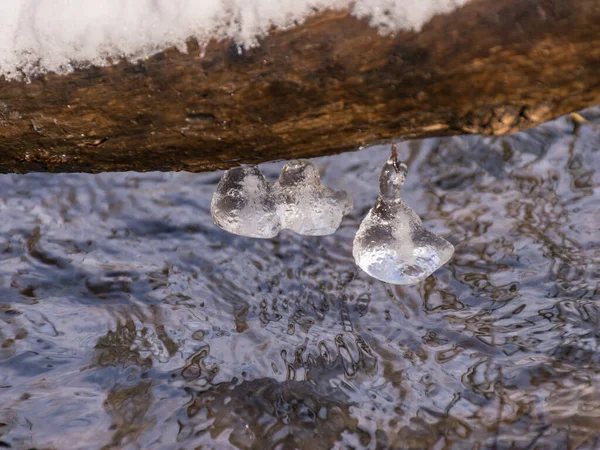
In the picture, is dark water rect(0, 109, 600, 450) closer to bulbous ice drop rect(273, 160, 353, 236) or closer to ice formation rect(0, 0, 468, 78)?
bulbous ice drop rect(273, 160, 353, 236)

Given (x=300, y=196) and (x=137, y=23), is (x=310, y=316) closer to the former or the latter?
(x=300, y=196)

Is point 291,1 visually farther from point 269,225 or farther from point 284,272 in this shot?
point 284,272

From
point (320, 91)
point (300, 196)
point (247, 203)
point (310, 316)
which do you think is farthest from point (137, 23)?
point (310, 316)

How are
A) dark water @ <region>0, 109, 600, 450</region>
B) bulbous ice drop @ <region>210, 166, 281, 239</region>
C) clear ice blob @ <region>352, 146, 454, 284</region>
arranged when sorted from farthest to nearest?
dark water @ <region>0, 109, 600, 450</region> < bulbous ice drop @ <region>210, 166, 281, 239</region> < clear ice blob @ <region>352, 146, 454, 284</region>

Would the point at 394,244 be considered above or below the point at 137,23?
below

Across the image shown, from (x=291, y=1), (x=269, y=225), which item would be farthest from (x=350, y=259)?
(x=291, y=1)

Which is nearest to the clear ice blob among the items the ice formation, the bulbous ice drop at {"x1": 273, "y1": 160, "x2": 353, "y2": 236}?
the bulbous ice drop at {"x1": 273, "y1": 160, "x2": 353, "y2": 236}
